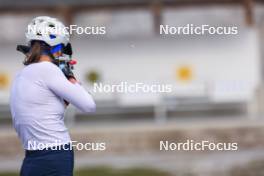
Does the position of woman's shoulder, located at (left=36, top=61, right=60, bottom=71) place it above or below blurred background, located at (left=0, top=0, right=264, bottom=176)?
below

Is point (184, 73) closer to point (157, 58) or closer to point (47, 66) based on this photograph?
point (157, 58)

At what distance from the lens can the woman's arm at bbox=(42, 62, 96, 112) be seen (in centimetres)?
349

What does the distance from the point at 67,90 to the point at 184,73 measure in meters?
10.3

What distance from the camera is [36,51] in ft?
11.8

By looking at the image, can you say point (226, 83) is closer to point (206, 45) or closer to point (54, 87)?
point (206, 45)

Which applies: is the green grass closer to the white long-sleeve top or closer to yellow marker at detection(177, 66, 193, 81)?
yellow marker at detection(177, 66, 193, 81)

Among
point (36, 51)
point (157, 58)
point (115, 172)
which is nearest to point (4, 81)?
point (157, 58)

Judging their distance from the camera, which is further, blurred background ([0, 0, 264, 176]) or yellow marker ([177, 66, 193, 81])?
yellow marker ([177, 66, 193, 81])

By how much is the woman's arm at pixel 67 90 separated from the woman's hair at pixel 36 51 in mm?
119

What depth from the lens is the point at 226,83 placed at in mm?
13531

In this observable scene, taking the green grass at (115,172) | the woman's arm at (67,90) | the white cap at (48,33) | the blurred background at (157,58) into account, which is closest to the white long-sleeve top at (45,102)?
the woman's arm at (67,90)

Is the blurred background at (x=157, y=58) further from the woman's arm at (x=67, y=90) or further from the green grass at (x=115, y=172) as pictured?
the woman's arm at (x=67, y=90)

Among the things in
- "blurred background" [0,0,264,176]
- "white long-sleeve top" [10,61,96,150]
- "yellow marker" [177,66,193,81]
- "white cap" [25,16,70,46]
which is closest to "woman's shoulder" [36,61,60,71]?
"white long-sleeve top" [10,61,96,150]

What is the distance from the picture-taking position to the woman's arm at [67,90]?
349cm
